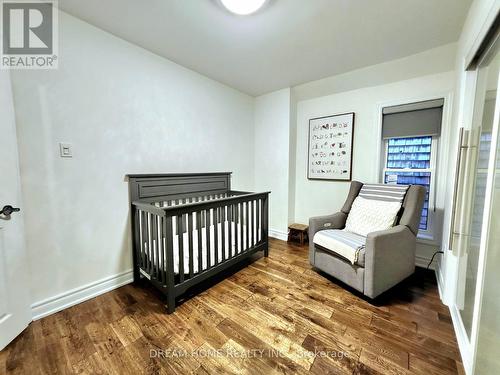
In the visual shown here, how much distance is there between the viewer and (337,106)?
2.93 m

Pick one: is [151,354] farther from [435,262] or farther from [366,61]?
[366,61]

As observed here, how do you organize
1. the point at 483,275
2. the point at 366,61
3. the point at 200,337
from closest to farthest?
the point at 483,275 < the point at 200,337 < the point at 366,61

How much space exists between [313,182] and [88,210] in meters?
2.80

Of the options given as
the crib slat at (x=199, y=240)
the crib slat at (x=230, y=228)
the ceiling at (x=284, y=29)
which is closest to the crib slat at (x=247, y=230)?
the crib slat at (x=230, y=228)

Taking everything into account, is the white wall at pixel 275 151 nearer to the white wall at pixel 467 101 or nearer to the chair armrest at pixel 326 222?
the chair armrest at pixel 326 222

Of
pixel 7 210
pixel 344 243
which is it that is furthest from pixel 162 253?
pixel 344 243

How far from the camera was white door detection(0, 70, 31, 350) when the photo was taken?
4.22 feet

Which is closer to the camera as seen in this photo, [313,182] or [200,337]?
[200,337]

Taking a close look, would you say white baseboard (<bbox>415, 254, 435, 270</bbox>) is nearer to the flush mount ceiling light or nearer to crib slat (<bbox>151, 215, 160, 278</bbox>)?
crib slat (<bbox>151, 215, 160, 278</bbox>)

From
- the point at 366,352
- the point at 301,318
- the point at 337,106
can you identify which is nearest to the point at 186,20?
the point at 337,106

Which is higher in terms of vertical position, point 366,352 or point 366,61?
point 366,61

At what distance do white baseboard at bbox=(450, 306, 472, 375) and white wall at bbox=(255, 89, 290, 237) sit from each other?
201 cm

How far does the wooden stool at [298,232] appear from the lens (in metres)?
Answer: 3.08

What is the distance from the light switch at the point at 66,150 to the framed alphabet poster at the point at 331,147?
112 inches
